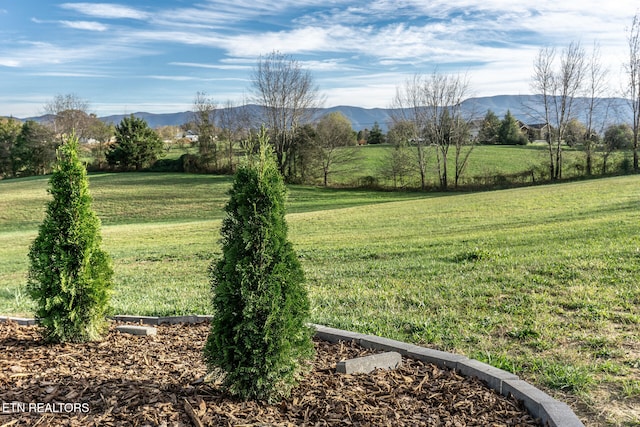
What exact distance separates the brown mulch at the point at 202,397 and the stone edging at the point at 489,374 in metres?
0.08

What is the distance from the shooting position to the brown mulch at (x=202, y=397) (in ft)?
10.0

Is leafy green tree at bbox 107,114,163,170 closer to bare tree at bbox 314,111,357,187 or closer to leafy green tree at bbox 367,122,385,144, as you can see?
bare tree at bbox 314,111,357,187

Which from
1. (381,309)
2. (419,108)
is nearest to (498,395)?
(381,309)

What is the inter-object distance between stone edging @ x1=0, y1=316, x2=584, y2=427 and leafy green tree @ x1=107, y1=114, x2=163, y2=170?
173 feet

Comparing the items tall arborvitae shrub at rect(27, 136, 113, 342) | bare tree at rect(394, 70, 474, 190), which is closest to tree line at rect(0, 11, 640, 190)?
bare tree at rect(394, 70, 474, 190)

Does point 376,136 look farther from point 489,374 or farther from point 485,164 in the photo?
point 489,374

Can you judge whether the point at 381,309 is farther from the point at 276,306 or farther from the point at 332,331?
the point at 276,306

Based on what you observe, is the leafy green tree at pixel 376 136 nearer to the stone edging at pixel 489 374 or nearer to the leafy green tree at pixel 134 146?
the leafy green tree at pixel 134 146

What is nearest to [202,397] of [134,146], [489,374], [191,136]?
[489,374]

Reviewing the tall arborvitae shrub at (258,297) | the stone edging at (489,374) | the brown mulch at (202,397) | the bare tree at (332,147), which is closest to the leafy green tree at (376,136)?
the bare tree at (332,147)

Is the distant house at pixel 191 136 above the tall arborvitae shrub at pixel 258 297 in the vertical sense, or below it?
above

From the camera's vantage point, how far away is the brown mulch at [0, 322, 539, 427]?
3.06 m

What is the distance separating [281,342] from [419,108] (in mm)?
46454

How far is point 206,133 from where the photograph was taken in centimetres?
4903
